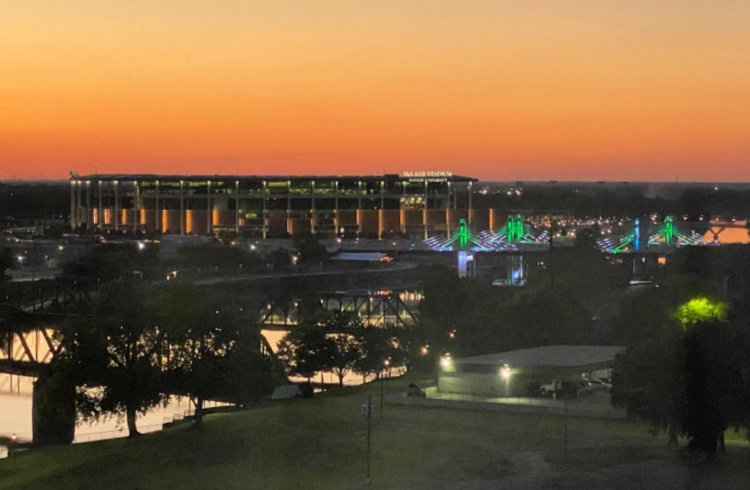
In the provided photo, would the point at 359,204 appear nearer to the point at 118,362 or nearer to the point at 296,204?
the point at 296,204

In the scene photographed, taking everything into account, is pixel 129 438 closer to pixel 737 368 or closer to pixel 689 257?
pixel 737 368

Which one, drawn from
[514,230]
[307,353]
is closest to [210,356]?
[307,353]

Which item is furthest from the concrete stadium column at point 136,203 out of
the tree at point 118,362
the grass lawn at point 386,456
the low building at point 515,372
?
the grass lawn at point 386,456

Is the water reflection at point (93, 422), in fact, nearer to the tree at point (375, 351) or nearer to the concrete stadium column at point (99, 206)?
the tree at point (375, 351)

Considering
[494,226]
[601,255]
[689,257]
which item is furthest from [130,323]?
[494,226]

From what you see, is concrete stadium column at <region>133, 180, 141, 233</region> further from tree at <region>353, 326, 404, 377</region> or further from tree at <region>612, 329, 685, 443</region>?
tree at <region>612, 329, 685, 443</region>

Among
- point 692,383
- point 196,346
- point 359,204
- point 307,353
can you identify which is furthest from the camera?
point 359,204
